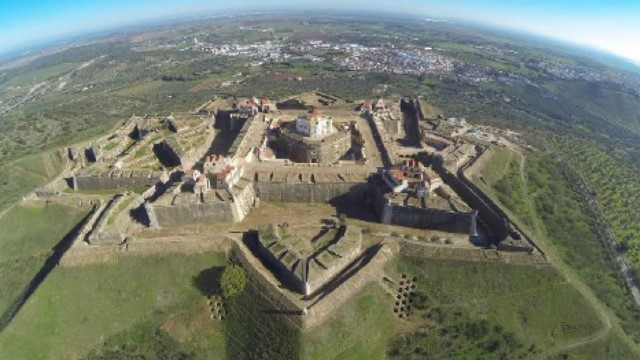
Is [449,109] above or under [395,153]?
under

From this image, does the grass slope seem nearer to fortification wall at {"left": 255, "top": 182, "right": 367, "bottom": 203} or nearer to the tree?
fortification wall at {"left": 255, "top": 182, "right": 367, "bottom": 203}

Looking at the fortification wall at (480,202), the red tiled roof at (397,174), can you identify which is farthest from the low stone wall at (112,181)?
the fortification wall at (480,202)

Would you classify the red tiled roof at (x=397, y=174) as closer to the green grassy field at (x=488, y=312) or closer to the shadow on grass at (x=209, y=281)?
the green grassy field at (x=488, y=312)

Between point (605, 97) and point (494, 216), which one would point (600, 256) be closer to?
point (494, 216)

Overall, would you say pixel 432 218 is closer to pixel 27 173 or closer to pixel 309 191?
pixel 309 191

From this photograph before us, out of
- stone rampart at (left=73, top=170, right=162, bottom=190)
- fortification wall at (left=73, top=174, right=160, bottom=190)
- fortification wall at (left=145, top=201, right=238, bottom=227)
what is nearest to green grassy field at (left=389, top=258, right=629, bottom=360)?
fortification wall at (left=145, top=201, right=238, bottom=227)

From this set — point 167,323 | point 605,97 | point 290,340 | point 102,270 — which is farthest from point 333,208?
point 605,97
